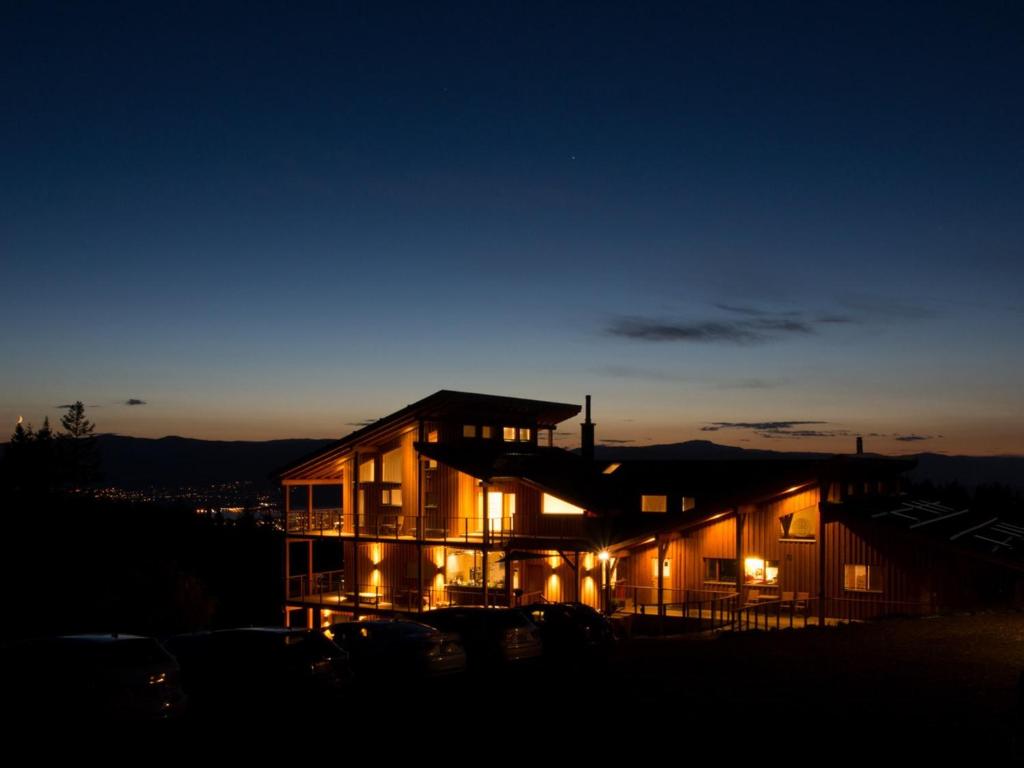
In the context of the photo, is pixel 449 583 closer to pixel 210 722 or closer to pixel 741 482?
pixel 741 482

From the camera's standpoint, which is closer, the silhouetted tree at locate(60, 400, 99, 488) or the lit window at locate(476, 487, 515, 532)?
the lit window at locate(476, 487, 515, 532)

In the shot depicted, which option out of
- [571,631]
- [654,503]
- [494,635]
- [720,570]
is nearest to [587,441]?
[654,503]

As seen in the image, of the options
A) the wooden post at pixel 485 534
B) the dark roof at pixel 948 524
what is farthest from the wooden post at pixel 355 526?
the dark roof at pixel 948 524

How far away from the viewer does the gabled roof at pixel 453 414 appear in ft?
124

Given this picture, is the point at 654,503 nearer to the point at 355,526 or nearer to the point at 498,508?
the point at 498,508

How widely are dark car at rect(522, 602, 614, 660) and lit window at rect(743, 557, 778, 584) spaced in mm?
9465

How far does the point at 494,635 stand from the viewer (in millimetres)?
22000

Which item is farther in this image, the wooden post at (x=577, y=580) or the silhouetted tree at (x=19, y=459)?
the silhouetted tree at (x=19, y=459)

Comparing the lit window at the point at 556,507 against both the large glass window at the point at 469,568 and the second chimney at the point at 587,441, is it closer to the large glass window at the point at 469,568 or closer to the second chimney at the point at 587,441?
the large glass window at the point at 469,568

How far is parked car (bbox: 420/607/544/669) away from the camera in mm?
21859

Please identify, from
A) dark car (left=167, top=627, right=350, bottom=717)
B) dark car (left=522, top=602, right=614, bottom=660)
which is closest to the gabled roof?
dark car (left=522, top=602, right=614, bottom=660)

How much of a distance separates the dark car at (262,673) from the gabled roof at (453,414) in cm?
1995

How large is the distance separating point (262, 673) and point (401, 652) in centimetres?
349

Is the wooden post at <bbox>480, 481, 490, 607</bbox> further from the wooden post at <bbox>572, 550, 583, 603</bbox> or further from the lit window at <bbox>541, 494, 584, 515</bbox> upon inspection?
the wooden post at <bbox>572, 550, 583, 603</bbox>
